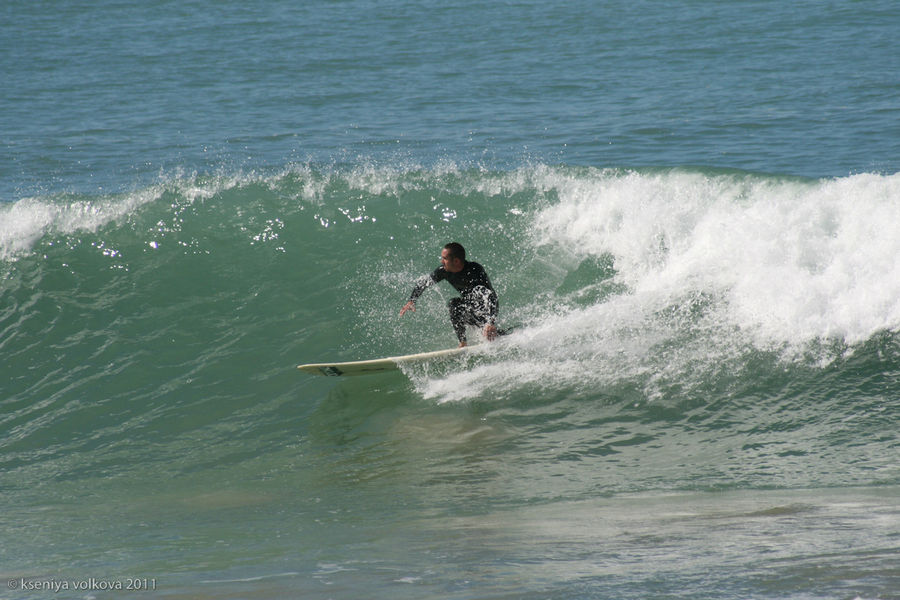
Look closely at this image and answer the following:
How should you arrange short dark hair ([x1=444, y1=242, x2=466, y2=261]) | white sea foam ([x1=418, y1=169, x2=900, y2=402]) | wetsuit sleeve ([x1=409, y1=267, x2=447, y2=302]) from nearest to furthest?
white sea foam ([x1=418, y1=169, x2=900, y2=402]) → short dark hair ([x1=444, y1=242, x2=466, y2=261]) → wetsuit sleeve ([x1=409, y1=267, x2=447, y2=302])

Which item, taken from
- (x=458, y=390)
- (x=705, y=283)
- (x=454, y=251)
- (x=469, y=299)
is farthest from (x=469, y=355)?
(x=705, y=283)

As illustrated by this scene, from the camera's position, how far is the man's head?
8055 mm

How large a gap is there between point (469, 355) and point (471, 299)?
1.82ft

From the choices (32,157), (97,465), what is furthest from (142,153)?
(97,465)

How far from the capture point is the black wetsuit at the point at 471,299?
27.1 feet

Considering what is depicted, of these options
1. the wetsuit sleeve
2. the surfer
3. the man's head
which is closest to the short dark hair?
the man's head

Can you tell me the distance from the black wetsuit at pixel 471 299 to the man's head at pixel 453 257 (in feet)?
0.37

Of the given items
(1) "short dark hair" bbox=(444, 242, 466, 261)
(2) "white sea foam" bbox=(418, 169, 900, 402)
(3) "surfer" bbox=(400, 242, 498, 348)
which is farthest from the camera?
(3) "surfer" bbox=(400, 242, 498, 348)

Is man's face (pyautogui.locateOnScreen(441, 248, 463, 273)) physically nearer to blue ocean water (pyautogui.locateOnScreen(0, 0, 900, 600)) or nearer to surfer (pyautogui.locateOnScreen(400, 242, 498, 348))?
surfer (pyautogui.locateOnScreen(400, 242, 498, 348))

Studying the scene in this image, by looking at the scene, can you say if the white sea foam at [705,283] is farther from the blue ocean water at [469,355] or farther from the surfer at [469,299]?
the surfer at [469,299]

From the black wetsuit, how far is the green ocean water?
361 mm

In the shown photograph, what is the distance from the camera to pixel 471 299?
8.31 metres

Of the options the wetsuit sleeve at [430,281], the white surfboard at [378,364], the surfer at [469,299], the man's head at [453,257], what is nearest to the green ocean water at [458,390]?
the white surfboard at [378,364]

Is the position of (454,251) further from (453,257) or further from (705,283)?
(705,283)
